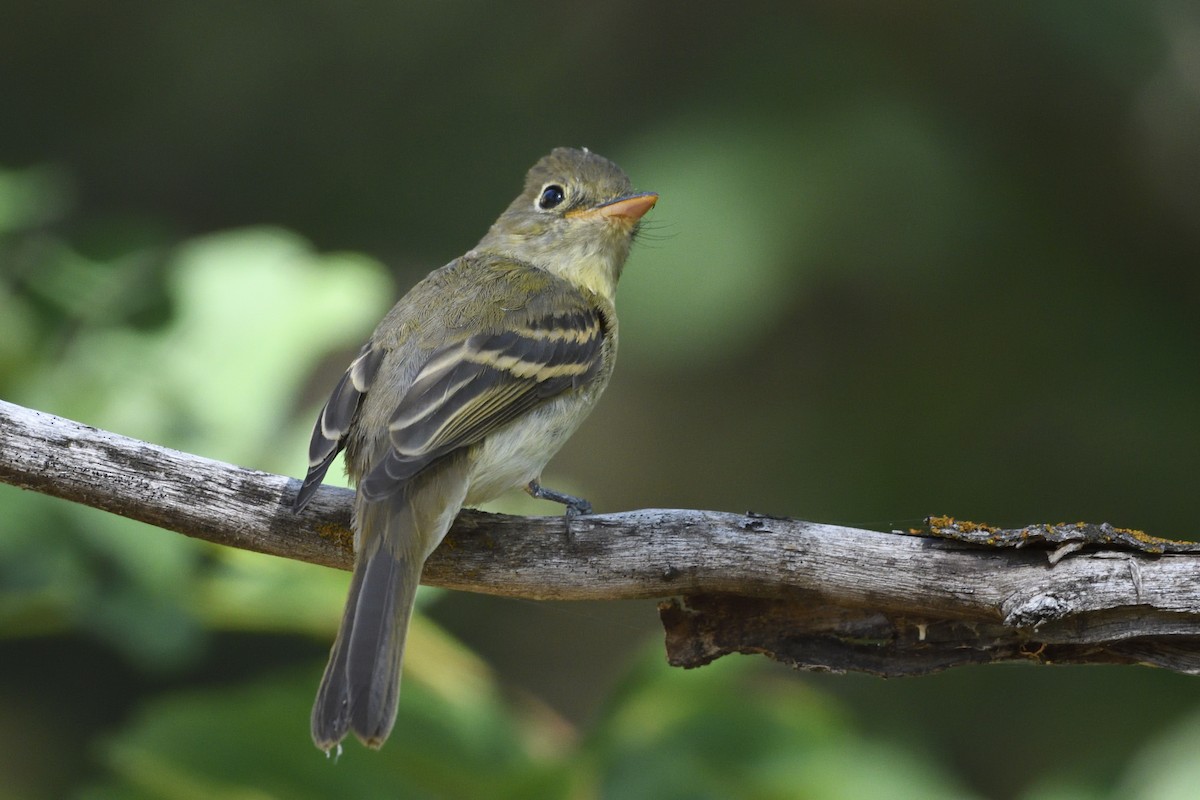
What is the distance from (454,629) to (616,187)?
8.11ft

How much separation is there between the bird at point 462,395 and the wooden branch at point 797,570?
22cm

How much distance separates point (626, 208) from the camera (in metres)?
4.39

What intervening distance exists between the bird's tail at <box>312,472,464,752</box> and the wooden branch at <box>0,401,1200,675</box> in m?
0.17

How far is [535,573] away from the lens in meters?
3.04

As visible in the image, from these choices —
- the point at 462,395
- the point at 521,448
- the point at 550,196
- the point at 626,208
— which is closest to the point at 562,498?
the point at 521,448

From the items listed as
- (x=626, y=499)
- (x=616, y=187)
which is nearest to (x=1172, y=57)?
(x=616, y=187)

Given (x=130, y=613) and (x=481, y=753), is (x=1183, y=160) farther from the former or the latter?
(x=130, y=613)

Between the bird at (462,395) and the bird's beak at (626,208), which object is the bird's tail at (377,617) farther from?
the bird's beak at (626,208)

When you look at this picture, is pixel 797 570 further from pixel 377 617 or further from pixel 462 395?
pixel 462 395

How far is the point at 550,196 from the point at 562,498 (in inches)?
58.3

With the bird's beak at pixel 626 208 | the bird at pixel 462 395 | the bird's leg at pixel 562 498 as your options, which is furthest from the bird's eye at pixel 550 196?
the bird's leg at pixel 562 498

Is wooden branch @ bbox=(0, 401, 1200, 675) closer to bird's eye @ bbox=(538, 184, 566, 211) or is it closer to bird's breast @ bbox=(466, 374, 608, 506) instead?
bird's breast @ bbox=(466, 374, 608, 506)

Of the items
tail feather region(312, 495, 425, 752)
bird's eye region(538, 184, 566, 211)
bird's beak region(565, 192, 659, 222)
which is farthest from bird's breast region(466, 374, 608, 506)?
bird's eye region(538, 184, 566, 211)

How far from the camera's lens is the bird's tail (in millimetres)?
2789
